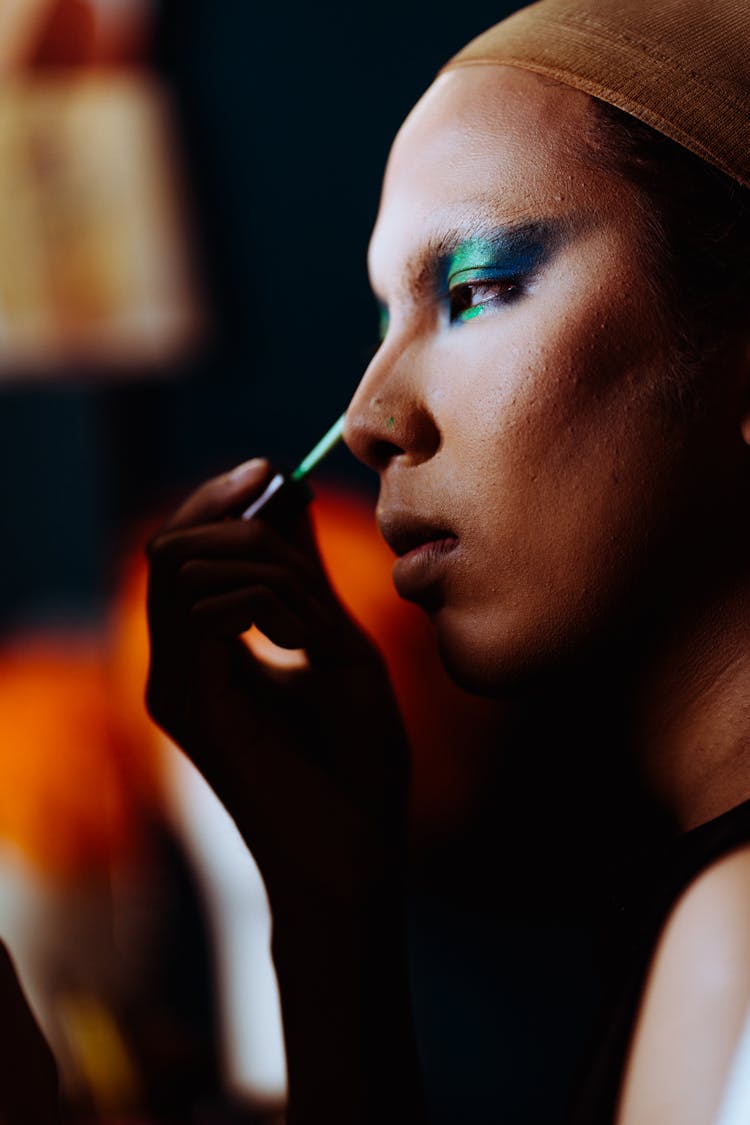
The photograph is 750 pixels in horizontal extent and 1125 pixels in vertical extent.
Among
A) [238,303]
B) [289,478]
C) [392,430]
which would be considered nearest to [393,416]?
[392,430]

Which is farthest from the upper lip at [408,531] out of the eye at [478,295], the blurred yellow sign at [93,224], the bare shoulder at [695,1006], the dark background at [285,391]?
the blurred yellow sign at [93,224]

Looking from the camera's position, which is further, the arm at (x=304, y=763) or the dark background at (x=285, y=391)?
the dark background at (x=285, y=391)

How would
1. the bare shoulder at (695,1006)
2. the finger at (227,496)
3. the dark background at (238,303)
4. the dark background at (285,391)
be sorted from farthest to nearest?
the dark background at (238,303) → the dark background at (285,391) → the finger at (227,496) → the bare shoulder at (695,1006)

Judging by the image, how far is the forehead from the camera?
0.67 metres

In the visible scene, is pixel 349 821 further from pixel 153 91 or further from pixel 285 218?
pixel 153 91

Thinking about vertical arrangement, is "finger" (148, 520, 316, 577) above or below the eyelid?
below

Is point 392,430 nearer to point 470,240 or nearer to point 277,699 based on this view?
point 470,240

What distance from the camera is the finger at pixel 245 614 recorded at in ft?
2.44

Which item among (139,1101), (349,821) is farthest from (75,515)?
(349,821)

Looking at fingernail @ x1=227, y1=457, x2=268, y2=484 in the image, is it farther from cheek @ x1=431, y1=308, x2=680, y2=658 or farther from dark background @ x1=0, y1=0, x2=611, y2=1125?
dark background @ x1=0, y1=0, x2=611, y2=1125

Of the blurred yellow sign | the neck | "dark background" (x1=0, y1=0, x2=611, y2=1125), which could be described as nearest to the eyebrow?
the neck

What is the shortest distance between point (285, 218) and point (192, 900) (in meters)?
1.06

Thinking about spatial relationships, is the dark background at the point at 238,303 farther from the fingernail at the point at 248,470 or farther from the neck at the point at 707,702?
the neck at the point at 707,702

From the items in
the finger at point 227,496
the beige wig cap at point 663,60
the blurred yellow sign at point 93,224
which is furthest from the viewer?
the blurred yellow sign at point 93,224
